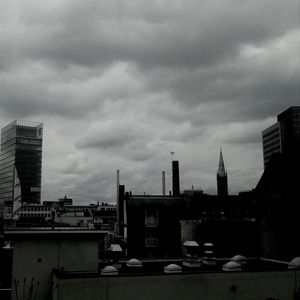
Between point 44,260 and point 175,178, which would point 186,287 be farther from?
point 175,178

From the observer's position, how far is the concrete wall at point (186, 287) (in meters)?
23.0

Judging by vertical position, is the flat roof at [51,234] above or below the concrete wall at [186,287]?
above

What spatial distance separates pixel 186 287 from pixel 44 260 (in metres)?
9.70

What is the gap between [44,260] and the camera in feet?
88.6

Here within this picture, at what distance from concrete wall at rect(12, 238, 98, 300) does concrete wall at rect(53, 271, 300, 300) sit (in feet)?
11.8

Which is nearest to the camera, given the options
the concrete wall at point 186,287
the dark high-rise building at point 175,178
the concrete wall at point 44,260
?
the concrete wall at point 186,287

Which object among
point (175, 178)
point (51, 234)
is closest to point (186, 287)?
point (51, 234)

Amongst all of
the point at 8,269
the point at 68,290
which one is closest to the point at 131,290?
the point at 68,290

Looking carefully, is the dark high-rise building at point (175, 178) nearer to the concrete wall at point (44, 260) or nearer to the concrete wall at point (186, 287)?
the concrete wall at point (44, 260)

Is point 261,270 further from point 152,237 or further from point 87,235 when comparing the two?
point 152,237

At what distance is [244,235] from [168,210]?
47.4 feet

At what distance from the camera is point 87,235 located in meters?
28.0

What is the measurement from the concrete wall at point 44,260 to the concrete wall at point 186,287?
361 cm

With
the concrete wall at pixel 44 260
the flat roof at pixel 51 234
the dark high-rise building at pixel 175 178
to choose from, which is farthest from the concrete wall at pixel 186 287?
the dark high-rise building at pixel 175 178
